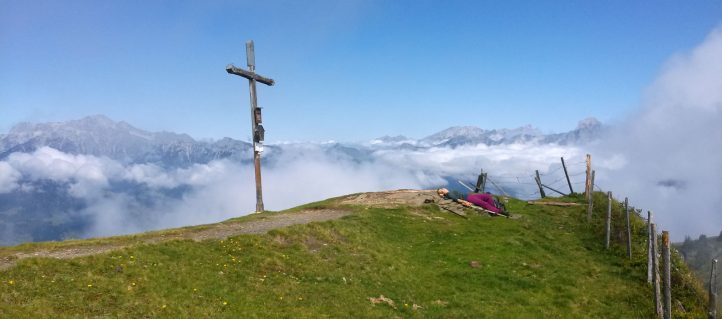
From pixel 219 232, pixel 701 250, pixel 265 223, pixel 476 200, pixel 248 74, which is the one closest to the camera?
pixel 219 232

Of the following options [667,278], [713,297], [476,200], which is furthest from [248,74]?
[713,297]

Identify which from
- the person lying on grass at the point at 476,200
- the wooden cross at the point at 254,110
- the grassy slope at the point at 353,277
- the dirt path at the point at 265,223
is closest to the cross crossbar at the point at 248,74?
the wooden cross at the point at 254,110

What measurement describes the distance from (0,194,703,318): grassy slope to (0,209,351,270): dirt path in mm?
1662

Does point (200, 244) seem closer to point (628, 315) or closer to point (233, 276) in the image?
point (233, 276)

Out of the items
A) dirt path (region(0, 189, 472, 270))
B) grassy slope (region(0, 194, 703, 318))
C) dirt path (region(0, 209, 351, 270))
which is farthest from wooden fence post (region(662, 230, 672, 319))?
dirt path (region(0, 209, 351, 270))

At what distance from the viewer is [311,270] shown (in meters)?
22.4

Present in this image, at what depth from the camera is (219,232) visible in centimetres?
2717

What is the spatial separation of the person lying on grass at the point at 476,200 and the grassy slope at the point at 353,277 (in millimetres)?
6698

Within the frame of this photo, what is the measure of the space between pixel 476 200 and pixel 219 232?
26.1m

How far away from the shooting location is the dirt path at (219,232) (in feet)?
63.9

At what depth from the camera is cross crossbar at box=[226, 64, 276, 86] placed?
33906 millimetres

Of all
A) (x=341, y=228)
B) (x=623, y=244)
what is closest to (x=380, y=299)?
(x=341, y=228)

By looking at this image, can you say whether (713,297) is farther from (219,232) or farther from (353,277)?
(219,232)

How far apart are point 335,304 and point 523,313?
917 centimetres
